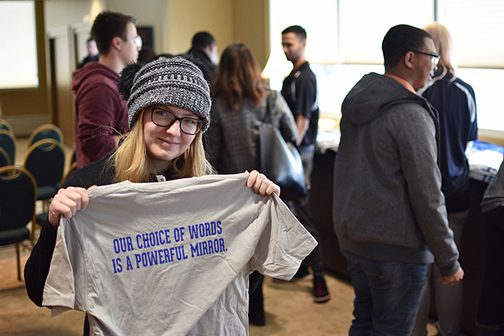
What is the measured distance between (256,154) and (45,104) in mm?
11164

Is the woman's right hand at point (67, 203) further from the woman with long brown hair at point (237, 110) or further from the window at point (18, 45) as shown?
the window at point (18, 45)

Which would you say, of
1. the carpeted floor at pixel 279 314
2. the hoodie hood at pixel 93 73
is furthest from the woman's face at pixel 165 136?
the carpeted floor at pixel 279 314

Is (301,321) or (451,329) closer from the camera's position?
(451,329)

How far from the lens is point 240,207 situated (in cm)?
137

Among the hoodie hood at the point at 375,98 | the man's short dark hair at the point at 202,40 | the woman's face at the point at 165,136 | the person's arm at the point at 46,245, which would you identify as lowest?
the person's arm at the point at 46,245

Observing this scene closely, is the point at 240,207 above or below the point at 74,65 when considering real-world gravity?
below

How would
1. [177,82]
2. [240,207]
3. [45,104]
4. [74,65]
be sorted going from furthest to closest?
[45,104], [74,65], [240,207], [177,82]

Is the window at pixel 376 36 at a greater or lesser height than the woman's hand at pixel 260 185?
greater

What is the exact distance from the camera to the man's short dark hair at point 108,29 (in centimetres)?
263

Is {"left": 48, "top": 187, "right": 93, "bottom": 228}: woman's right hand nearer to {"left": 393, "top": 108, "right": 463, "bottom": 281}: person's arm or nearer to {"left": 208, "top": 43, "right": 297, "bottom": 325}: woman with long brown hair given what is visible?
{"left": 393, "top": 108, "right": 463, "bottom": 281}: person's arm

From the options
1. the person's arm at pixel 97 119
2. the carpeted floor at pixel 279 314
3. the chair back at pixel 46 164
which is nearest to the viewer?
the person's arm at pixel 97 119

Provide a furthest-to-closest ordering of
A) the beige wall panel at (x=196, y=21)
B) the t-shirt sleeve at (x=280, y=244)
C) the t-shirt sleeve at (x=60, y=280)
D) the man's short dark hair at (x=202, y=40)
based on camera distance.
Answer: the beige wall panel at (x=196, y=21) < the man's short dark hair at (x=202, y=40) < the t-shirt sleeve at (x=280, y=244) < the t-shirt sleeve at (x=60, y=280)

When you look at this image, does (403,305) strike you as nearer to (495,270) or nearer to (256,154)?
(495,270)

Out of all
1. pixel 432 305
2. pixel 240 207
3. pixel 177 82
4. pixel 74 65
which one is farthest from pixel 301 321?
pixel 74 65
